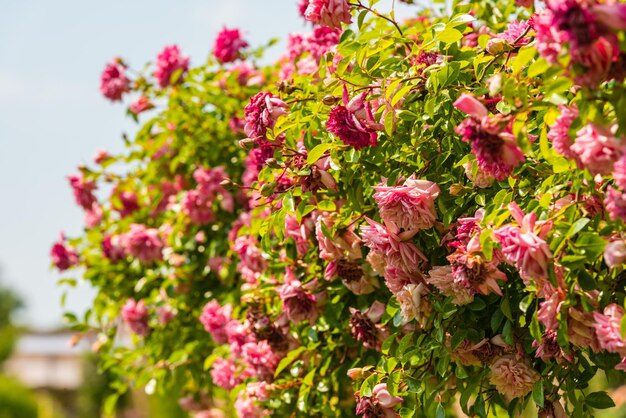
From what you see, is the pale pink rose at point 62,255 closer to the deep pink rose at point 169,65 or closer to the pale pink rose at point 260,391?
the deep pink rose at point 169,65

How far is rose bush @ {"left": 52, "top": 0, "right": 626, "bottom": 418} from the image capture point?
1601mm

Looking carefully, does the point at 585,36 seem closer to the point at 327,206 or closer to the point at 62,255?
the point at 327,206

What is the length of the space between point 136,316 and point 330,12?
2.07 m

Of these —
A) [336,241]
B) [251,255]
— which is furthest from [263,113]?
[251,255]

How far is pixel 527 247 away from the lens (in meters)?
1.62

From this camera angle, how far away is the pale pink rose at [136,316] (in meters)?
3.74

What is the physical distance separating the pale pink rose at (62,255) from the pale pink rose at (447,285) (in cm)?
232

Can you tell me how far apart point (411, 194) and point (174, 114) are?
181cm

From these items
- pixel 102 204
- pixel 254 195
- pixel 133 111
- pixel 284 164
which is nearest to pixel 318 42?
pixel 254 195

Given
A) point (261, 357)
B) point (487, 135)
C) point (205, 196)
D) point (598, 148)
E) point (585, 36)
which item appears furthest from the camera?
point (205, 196)

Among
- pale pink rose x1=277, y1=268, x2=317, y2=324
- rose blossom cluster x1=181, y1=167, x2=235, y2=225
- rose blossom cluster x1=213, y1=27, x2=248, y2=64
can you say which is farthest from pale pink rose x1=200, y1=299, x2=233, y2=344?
rose blossom cluster x1=213, y1=27, x2=248, y2=64

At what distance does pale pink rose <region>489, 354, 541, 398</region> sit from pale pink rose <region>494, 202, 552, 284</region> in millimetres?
418

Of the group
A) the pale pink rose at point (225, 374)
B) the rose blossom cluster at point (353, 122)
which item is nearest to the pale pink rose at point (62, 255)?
the pale pink rose at point (225, 374)

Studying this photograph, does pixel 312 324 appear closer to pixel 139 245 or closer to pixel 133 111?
pixel 139 245
